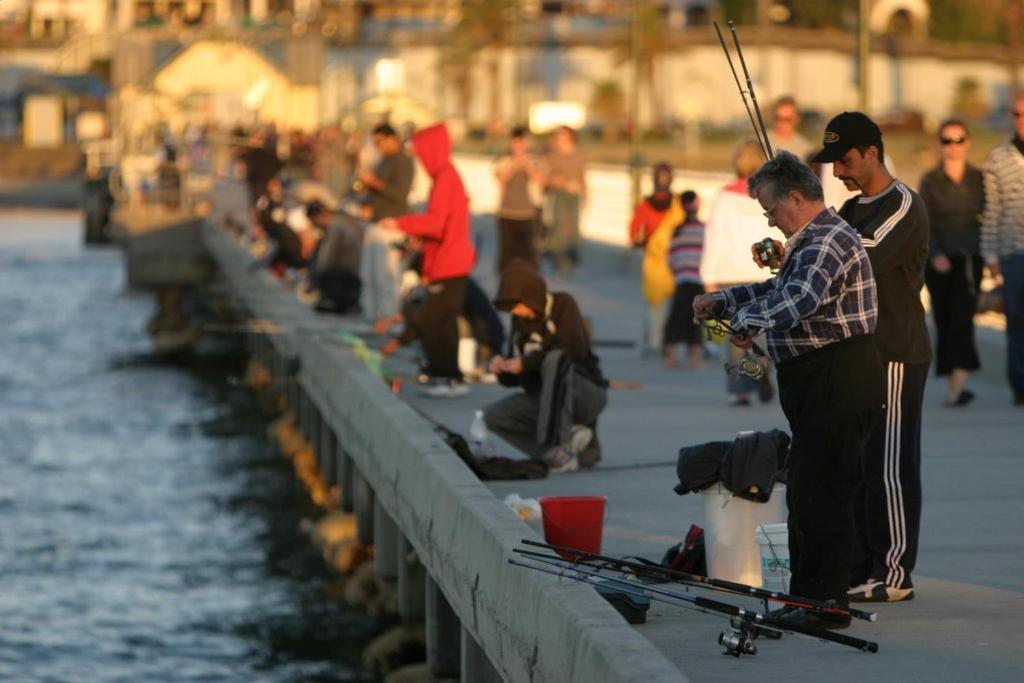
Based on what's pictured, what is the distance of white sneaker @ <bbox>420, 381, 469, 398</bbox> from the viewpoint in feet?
53.3

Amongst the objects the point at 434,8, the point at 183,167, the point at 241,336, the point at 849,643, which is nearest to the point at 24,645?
the point at 849,643

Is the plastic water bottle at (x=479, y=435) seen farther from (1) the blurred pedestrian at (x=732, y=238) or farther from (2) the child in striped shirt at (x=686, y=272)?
(2) the child in striped shirt at (x=686, y=272)

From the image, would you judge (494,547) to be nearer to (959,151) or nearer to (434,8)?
(959,151)

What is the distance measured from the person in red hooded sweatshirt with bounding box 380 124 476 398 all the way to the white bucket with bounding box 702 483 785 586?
7.14 meters

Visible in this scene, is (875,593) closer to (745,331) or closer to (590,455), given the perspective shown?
(745,331)

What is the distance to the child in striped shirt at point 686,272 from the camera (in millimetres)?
18062

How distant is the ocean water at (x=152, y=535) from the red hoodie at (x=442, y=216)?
7.94ft

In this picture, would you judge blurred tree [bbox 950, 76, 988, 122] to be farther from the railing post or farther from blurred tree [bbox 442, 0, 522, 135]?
the railing post

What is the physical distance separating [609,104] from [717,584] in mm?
110341

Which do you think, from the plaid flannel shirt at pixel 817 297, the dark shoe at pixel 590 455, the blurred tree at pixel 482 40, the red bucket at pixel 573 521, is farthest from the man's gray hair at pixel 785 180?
the blurred tree at pixel 482 40

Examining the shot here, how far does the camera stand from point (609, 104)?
4633 inches

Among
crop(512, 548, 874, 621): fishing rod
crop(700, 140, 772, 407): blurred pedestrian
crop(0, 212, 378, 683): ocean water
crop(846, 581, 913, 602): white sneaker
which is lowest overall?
crop(0, 212, 378, 683): ocean water

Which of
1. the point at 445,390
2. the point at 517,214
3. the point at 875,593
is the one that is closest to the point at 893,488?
the point at 875,593

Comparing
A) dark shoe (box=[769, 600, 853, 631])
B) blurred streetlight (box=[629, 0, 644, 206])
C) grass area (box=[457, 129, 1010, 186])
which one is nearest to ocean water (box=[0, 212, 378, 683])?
blurred streetlight (box=[629, 0, 644, 206])
